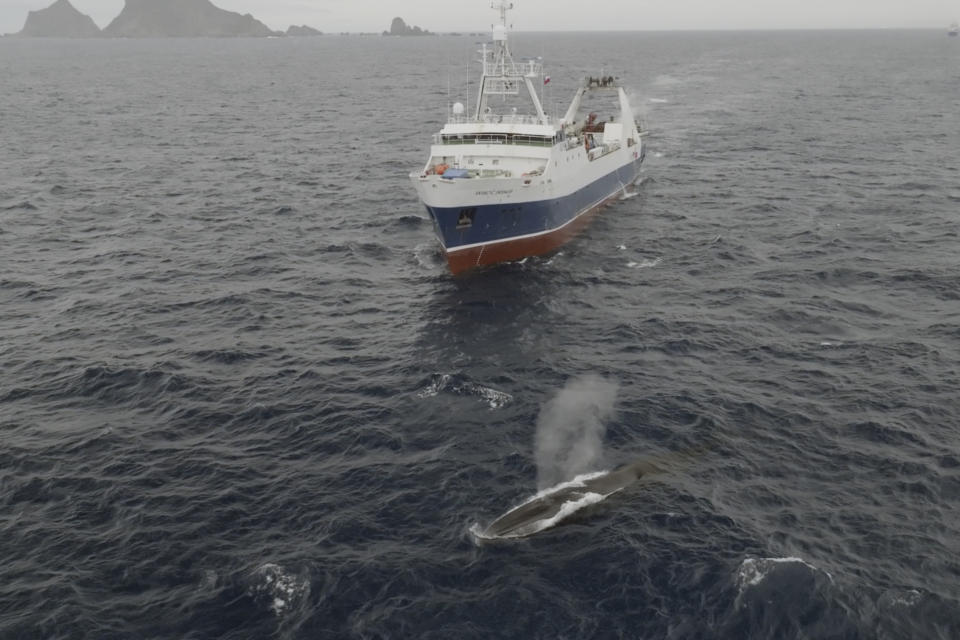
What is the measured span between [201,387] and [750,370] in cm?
3432

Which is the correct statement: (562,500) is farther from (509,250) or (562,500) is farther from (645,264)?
(645,264)

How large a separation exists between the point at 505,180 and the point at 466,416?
26618mm

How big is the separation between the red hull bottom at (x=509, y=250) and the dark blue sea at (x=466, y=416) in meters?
1.46

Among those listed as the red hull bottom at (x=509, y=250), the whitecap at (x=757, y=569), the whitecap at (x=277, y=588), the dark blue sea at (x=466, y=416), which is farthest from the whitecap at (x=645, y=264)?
the whitecap at (x=277, y=588)

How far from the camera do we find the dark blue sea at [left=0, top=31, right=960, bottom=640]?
26844 millimetres

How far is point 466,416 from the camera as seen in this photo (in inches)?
1532

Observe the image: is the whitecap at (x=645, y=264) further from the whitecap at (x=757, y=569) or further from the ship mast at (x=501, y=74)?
the whitecap at (x=757, y=569)

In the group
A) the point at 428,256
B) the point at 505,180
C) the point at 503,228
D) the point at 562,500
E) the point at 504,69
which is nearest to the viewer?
the point at 562,500

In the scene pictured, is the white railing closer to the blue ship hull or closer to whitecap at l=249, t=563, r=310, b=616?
the blue ship hull

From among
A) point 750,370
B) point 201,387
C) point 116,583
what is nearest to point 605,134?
point 750,370

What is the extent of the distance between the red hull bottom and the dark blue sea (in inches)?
57.4

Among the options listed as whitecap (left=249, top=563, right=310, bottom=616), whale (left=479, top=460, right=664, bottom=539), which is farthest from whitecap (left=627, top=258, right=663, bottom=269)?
whitecap (left=249, top=563, right=310, bottom=616)

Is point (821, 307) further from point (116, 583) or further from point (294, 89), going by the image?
point (294, 89)

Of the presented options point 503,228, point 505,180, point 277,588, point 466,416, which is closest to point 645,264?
point 503,228
